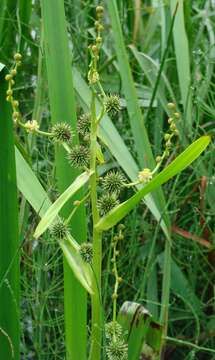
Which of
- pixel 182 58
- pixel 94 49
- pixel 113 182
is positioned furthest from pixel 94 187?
pixel 182 58

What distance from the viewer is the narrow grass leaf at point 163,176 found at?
0.83 m

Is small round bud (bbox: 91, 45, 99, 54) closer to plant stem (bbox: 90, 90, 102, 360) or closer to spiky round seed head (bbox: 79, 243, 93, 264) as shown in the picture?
plant stem (bbox: 90, 90, 102, 360)

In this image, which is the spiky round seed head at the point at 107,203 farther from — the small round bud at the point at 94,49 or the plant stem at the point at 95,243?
the small round bud at the point at 94,49

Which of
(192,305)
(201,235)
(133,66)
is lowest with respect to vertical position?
(192,305)

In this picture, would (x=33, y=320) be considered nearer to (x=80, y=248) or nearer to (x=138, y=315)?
(x=138, y=315)

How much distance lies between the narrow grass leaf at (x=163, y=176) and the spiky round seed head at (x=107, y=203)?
1cm

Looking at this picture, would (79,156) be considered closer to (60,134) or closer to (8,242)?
(60,134)

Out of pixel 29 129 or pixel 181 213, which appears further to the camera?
pixel 181 213

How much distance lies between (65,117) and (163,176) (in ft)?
0.74

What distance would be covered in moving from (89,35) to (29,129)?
1.05m

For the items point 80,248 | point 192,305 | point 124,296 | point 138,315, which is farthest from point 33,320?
point 80,248

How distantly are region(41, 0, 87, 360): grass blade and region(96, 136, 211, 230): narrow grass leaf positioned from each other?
0.43ft

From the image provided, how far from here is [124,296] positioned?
1.51 m

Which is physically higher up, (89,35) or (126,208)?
(89,35)
